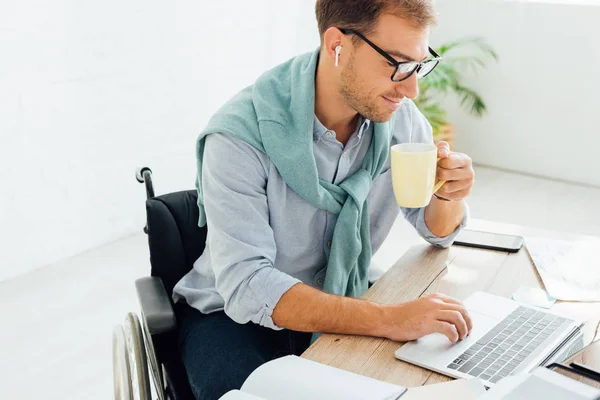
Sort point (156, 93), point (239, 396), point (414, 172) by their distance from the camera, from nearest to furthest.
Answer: point (239, 396)
point (414, 172)
point (156, 93)

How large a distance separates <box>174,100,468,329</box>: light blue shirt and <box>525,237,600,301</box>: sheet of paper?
7.4 inches

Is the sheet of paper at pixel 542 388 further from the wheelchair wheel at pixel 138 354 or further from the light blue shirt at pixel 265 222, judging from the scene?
the wheelchair wheel at pixel 138 354

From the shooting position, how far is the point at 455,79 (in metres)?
4.70

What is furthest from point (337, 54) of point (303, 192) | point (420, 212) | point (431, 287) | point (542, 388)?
point (542, 388)

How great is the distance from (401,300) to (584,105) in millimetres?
3492

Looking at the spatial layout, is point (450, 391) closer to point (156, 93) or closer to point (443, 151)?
A: point (443, 151)

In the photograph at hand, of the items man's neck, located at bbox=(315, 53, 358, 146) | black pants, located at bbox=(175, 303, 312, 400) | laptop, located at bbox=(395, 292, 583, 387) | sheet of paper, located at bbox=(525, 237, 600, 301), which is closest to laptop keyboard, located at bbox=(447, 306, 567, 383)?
laptop, located at bbox=(395, 292, 583, 387)

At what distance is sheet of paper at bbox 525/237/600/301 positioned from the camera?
1.38 metres

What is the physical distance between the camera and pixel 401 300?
4.48 feet

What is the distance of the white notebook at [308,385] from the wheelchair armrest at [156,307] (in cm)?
41

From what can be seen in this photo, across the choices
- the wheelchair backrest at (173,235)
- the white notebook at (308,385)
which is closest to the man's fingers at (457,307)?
the white notebook at (308,385)

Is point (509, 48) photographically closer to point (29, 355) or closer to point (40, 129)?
point (40, 129)

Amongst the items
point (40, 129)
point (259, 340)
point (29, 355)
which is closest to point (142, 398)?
point (259, 340)

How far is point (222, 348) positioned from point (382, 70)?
25.5 inches
